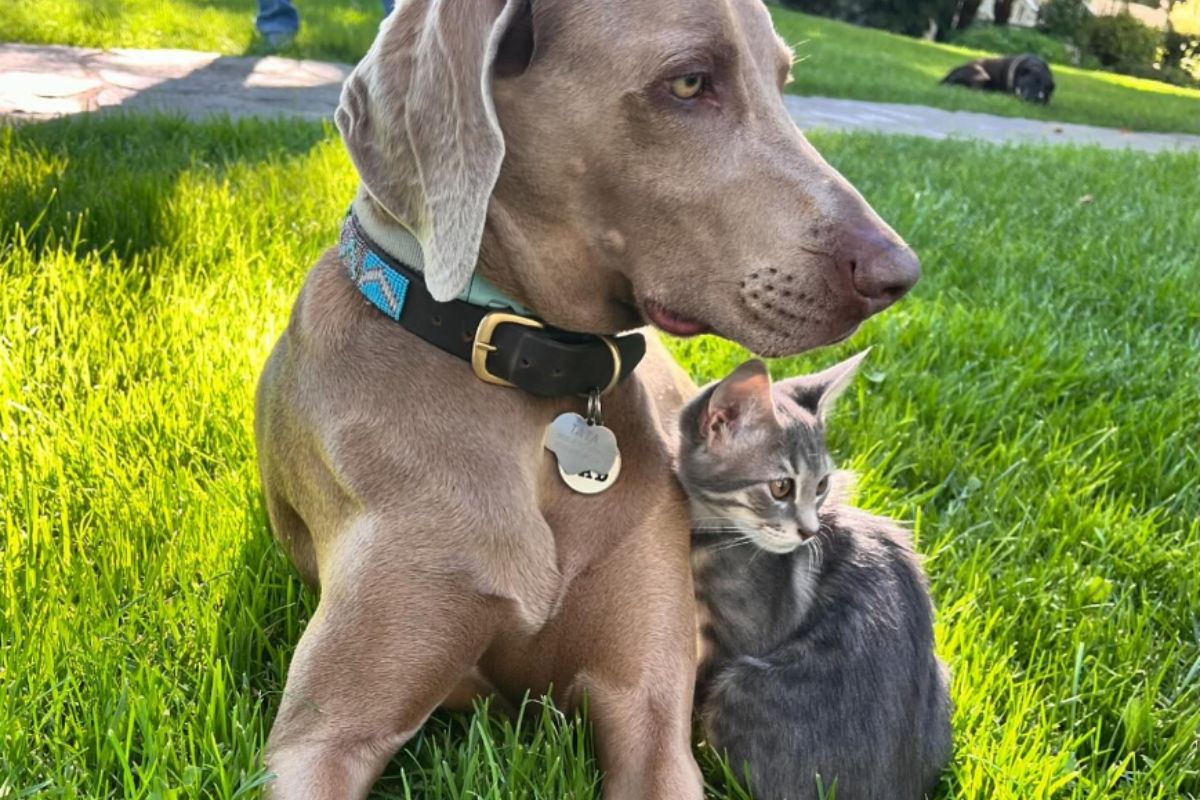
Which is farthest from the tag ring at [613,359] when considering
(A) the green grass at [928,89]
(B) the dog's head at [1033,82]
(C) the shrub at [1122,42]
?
(C) the shrub at [1122,42]

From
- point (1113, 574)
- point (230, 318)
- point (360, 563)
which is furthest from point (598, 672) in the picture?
point (230, 318)

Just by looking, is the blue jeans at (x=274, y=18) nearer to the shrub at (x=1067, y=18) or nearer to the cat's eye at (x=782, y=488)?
the cat's eye at (x=782, y=488)

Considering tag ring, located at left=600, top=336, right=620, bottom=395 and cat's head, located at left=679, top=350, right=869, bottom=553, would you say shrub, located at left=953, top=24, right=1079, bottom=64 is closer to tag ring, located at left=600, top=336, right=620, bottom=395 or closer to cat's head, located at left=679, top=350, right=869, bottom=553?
cat's head, located at left=679, top=350, right=869, bottom=553

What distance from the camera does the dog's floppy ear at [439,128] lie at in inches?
70.6

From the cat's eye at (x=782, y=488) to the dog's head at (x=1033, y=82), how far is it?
1554 centimetres

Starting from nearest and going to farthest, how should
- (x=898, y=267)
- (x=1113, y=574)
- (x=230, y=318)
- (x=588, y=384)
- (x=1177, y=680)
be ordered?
(x=898, y=267)
(x=588, y=384)
(x=1177, y=680)
(x=1113, y=574)
(x=230, y=318)

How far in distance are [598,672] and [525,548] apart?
27 centimetres

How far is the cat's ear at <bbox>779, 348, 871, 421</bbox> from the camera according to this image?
2.53 metres

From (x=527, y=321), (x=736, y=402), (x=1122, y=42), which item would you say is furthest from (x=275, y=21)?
(x=1122, y=42)

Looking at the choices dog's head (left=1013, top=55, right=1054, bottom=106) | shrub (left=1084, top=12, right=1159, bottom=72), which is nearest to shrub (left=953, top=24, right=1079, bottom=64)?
shrub (left=1084, top=12, right=1159, bottom=72)

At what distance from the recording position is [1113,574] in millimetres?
2732

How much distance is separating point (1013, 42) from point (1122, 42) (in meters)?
4.47

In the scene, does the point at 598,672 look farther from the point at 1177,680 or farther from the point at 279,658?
the point at 1177,680

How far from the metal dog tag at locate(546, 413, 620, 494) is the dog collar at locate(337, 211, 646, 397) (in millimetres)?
61
